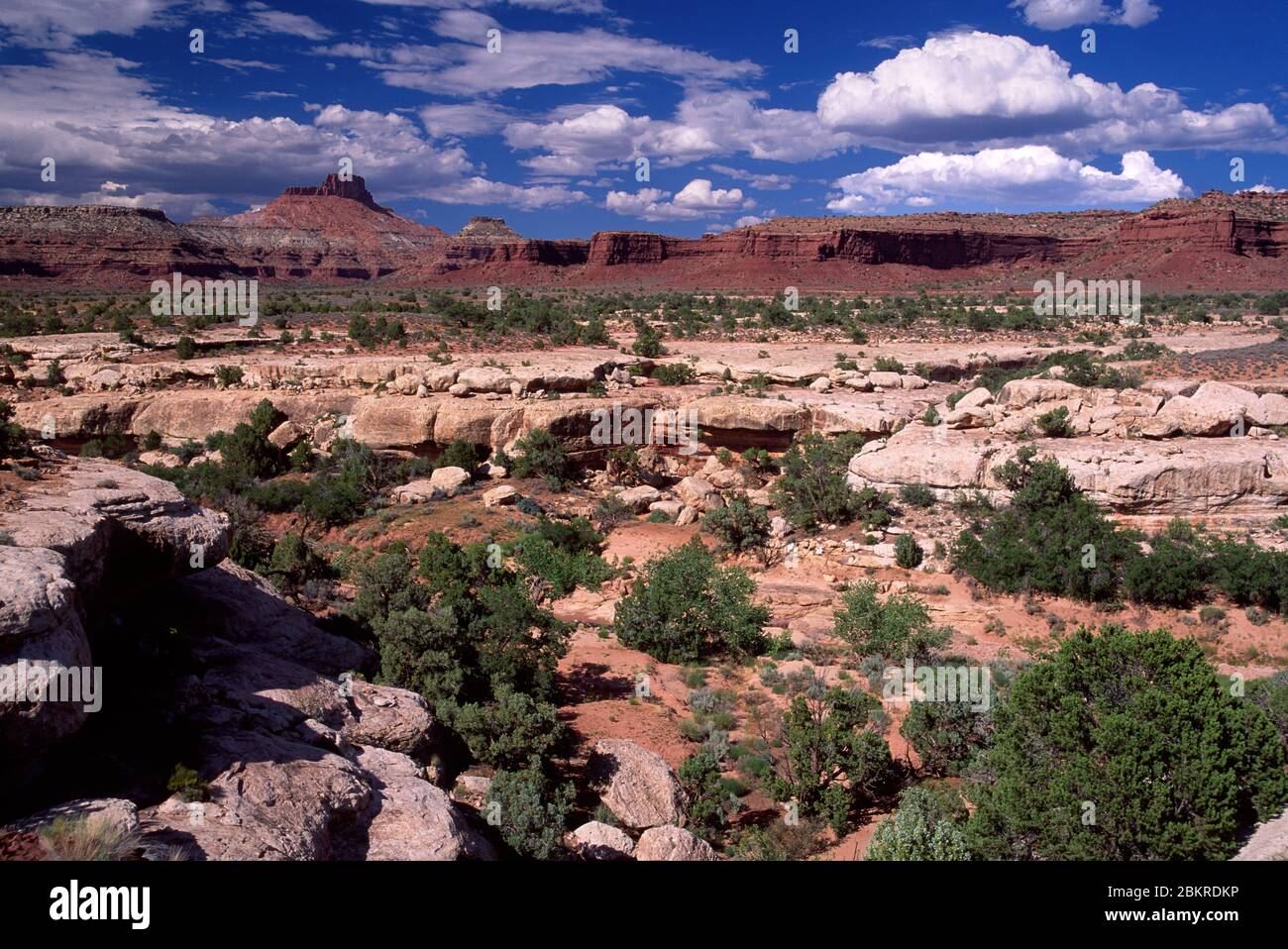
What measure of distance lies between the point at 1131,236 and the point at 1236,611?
7737 cm

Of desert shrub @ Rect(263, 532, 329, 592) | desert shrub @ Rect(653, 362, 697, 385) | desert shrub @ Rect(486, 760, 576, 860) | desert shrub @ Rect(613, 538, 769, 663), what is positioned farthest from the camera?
desert shrub @ Rect(653, 362, 697, 385)

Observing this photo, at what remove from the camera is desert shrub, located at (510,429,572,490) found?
21.0 metres

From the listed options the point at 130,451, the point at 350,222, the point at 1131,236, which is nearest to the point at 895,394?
the point at 130,451

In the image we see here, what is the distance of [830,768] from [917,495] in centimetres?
952

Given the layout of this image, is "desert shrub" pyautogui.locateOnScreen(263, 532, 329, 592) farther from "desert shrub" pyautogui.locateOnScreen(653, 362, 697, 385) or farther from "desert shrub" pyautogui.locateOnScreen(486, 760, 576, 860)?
"desert shrub" pyautogui.locateOnScreen(653, 362, 697, 385)

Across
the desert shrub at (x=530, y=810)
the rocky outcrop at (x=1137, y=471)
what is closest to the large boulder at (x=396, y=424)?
the rocky outcrop at (x=1137, y=471)

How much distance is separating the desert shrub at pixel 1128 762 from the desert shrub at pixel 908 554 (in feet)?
27.7

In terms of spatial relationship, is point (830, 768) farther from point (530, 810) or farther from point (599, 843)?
point (530, 810)

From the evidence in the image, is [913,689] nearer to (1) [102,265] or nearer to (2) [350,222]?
(1) [102,265]

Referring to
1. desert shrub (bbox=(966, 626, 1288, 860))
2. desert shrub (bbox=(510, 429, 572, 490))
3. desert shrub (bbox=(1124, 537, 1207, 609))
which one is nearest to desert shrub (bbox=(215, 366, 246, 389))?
desert shrub (bbox=(510, 429, 572, 490))

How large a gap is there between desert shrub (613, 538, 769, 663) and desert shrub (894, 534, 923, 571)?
3789 millimetres

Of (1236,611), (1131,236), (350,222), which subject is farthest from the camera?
(350,222)
